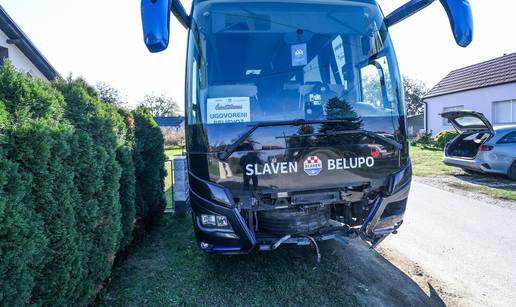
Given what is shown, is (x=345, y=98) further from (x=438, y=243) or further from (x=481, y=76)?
(x=481, y=76)

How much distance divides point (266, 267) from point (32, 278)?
98.3 inches

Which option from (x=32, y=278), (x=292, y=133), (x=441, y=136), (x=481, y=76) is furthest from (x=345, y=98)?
(x=481, y=76)

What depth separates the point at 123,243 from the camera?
4.11 meters

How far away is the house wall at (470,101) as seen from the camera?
56.1 feet

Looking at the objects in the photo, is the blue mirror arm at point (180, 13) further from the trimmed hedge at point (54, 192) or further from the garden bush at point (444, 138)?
the garden bush at point (444, 138)

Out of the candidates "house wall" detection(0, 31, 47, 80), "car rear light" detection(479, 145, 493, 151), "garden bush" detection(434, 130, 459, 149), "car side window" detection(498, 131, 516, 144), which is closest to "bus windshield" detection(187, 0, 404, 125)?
"car rear light" detection(479, 145, 493, 151)

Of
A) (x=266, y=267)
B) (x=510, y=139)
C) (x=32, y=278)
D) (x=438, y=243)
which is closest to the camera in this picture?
(x=32, y=278)

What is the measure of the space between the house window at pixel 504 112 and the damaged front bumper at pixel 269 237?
17028 millimetres

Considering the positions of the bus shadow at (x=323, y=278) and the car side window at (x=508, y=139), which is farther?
the car side window at (x=508, y=139)

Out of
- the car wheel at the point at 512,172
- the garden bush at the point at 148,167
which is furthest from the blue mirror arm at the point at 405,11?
the car wheel at the point at 512,172

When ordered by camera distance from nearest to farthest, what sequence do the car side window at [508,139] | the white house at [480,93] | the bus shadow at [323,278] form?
the bus shadow at [323,278] → the car side window at [508,139] → the white house at [480,93]

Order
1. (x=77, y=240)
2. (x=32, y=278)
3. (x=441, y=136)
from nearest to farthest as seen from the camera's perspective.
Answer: (x=32, y=278)
(x=77, y=240)
(x=441, y=136)

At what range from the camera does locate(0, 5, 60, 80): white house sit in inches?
401

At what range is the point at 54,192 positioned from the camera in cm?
244
